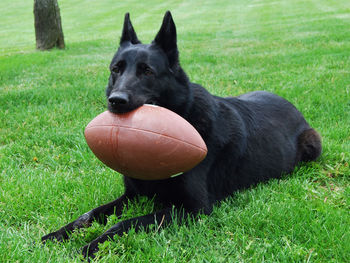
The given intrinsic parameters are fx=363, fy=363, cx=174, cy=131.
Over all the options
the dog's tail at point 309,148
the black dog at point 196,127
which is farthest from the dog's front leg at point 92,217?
the dog's tail at point 309,148

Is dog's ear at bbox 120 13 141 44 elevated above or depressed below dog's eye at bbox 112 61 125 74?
above

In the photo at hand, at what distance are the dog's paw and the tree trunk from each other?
10.7 metres

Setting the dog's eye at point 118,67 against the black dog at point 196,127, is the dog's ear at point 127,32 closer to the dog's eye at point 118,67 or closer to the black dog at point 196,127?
the black dog at point 196,127

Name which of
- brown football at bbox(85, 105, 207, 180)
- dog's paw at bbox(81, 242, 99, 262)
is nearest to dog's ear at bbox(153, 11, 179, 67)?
brown football at bbox(85, 105, 207, 180)

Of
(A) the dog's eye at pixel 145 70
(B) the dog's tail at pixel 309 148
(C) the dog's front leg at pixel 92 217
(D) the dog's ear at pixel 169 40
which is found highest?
(D) the dog's ear at pixel 169 40

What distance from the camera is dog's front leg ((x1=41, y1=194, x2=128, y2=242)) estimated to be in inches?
102

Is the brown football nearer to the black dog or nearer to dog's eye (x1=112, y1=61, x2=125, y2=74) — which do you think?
the black dog

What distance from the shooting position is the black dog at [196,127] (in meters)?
2.73

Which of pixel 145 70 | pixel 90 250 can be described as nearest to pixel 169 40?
pixel 145 70

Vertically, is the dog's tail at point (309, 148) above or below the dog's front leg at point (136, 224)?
below

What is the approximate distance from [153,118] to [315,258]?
1380mm

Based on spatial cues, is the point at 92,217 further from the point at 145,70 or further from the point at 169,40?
the point at 169,40

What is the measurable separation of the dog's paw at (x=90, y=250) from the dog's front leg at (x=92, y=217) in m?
0.24

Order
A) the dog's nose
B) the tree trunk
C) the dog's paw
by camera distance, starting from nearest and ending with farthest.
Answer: the dog's paw, the dog's nose, the tree trunk
